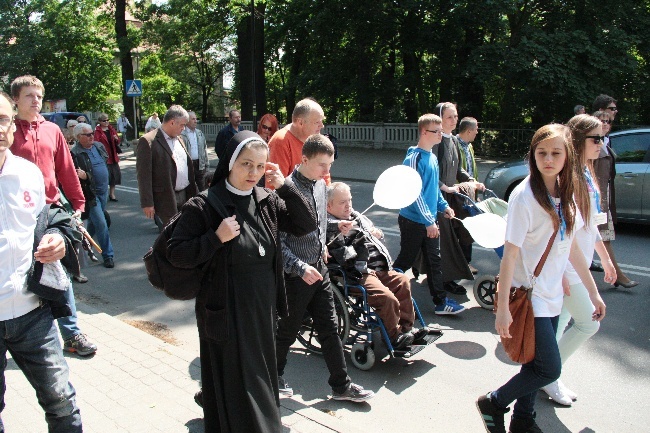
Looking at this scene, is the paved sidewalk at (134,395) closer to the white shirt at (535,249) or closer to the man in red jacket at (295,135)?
the white shirt at (535,249)

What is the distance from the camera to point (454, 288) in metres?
6.39

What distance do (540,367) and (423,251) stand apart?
2.63m

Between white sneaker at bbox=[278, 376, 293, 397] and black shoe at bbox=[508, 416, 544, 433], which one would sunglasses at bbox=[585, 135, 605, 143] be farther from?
white sneaker at bbox=[278, 376, 293, 397]

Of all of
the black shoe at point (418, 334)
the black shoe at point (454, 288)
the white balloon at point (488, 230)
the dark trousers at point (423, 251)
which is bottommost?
the black shoe at point (454, 288)

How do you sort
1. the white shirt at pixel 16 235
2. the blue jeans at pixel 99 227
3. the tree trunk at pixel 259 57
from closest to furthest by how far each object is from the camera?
the white shirt at pixel 16 235 → the blue jeans at pixel 99 227 → the tree trunk at pixel 259 57

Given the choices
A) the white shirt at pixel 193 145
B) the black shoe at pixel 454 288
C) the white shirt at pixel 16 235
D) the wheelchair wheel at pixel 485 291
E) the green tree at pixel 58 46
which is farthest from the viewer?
the green tree at pixel 58 46

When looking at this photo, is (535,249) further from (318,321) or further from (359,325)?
(359,325)

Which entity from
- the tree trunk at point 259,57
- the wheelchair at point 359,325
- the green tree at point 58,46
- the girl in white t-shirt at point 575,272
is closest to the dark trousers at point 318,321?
the wheelchair at point 359,325

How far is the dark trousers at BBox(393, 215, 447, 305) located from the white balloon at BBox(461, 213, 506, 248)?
1054 mm

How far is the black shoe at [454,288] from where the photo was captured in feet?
21.0

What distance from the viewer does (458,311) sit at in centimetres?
583

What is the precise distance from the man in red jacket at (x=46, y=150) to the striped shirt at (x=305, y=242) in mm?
1755

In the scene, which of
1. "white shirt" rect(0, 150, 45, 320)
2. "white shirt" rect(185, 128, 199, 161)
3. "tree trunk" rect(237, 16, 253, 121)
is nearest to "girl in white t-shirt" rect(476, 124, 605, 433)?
"white shirt" rect(0, 150, 45, 320)

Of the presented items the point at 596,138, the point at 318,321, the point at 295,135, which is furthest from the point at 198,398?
the point at 596,138
